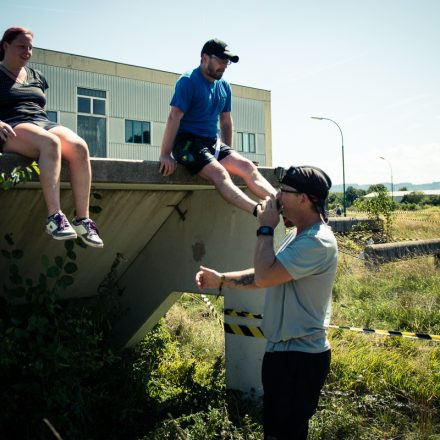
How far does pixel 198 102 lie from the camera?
17.3ft

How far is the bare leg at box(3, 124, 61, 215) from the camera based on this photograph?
159 inches

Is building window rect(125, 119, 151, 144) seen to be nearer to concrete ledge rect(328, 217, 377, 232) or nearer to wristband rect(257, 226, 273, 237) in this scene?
concrete ledge rect(328, 217, 377, 232)

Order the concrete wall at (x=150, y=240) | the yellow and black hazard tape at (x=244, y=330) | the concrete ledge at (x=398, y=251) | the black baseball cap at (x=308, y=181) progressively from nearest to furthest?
the black baseball cap at (x=308, y=181) < the concrete wall at (x=150, y=240) < the yellow and black hazard tape at (x=244, y=330) < the concrete ledge at (x=398, y=251)

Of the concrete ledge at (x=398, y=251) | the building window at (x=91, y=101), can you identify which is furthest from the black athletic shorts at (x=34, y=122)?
the building window at (x=91, y=101)

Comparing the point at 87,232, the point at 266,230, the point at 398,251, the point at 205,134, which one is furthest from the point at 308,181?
the point at 398,251

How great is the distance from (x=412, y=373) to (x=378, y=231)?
13.4 m

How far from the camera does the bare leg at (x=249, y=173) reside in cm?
507

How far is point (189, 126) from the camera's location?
17.3 ft

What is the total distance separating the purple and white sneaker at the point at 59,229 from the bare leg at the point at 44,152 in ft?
0.24

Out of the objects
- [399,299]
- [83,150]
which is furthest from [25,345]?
[399,299]

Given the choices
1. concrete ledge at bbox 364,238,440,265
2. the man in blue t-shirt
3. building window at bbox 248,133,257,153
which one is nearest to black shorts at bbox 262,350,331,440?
the man in blue t-shirt

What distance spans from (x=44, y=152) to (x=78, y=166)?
279mm

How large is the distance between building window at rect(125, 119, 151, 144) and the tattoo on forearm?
87.5 ft

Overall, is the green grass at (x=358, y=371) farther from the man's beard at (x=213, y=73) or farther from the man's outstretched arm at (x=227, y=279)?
the man's beard at (x=213, y=73)
